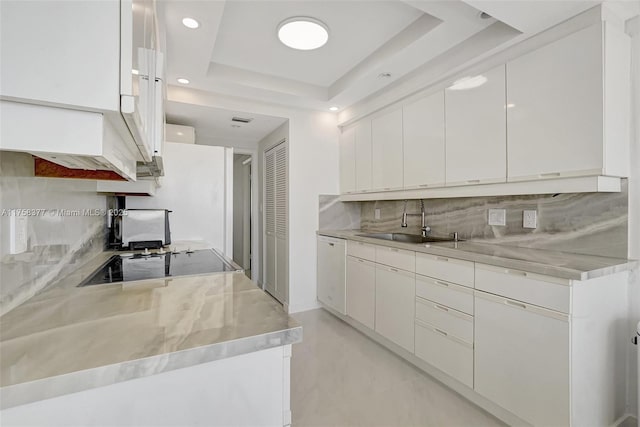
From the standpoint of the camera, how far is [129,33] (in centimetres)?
59

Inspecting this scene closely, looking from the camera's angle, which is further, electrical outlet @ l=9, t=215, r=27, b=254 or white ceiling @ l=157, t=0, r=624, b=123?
white ceiling @ l=157, t=0, r=624, b=123

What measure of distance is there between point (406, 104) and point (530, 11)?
3.91 ft

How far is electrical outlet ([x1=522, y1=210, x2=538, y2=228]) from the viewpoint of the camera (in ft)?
6.89

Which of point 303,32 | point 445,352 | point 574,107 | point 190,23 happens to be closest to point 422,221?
point 445,352

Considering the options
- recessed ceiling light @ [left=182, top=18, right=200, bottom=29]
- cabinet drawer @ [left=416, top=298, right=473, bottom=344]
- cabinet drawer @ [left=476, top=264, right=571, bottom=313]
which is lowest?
cabinet drawer @ [left=416, top=298, right=473, bottom=344]

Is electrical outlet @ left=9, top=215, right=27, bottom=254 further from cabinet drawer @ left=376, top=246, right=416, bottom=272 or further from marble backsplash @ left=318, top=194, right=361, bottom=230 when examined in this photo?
marble backsplash @ left=318, top=194, right=361, bottom=230

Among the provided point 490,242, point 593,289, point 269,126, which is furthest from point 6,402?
point 269,126

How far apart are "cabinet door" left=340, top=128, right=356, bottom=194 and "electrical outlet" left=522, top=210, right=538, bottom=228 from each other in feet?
5.82

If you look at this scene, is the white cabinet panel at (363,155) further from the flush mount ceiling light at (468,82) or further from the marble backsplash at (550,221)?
the flush mount ceiling light at (468,82)

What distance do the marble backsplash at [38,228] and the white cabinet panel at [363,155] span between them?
8.12 feet

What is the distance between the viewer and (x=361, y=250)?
9.54 ft

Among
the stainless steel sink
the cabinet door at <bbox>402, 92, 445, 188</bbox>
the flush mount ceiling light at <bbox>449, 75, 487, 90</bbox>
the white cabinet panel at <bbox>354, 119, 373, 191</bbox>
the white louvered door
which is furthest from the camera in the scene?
the white louvered door

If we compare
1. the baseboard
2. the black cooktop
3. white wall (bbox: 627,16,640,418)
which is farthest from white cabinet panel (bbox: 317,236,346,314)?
white wall (bbox: 627,16,640,418)

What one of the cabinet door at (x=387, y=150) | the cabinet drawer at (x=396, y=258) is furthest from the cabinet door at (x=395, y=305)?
the cabinet door at (x=387, y=150)
